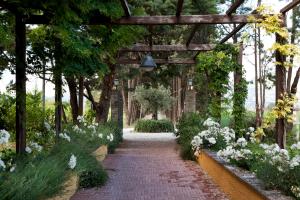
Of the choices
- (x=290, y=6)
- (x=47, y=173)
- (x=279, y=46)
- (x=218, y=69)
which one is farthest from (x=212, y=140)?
Answer: (x=47, y=173)

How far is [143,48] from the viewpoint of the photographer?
15.5m

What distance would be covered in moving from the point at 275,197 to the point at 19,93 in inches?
172

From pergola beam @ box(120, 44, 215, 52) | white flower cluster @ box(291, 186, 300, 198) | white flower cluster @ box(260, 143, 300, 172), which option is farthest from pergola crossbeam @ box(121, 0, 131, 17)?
pergola beam @ box(120, 44, 215, 52)

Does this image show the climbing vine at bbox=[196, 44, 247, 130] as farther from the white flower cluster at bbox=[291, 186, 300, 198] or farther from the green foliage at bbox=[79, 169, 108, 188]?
the white flower cluster at bbox=[291, 186, 300, 198]

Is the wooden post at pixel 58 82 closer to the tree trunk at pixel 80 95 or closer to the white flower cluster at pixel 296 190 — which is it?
the white flower cluster at pixel 296 190

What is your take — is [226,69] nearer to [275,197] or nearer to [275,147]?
[275,147]

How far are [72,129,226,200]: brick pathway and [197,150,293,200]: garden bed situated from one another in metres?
0.19

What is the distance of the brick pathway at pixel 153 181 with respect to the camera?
7.89m

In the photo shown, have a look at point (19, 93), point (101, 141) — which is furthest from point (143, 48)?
point (19, 93)

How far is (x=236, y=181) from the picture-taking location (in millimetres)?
7027

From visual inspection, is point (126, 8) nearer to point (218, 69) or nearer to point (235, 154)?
point (235, 154)

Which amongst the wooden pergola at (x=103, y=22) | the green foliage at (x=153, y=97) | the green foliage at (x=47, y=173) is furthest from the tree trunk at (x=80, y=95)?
the green foliage at (x=153, y=97)

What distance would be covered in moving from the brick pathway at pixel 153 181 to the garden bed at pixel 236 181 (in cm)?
19

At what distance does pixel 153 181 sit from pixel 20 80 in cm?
335
